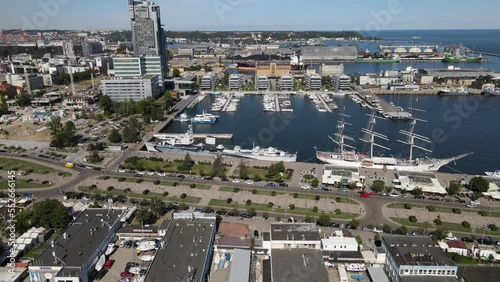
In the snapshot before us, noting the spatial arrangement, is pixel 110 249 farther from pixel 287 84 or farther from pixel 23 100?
pixel 287 84

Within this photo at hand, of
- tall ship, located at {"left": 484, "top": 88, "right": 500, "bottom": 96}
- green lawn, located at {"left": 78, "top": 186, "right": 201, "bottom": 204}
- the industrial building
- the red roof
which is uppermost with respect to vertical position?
the industrial building

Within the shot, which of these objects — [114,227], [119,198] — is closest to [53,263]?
[114,227]

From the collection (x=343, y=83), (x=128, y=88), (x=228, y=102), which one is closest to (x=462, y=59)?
(x=343, y=83)

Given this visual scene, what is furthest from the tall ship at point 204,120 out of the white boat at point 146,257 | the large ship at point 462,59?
the large ship at point 462,59

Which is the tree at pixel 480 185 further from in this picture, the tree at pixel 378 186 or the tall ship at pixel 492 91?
the tall ship at pixel 492 91

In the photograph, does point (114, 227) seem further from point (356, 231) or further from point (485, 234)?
point (485, 234)

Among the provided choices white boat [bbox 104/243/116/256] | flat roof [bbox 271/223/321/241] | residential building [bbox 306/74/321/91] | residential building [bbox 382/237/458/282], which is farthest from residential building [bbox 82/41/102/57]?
residential building [bbox 382/237/458/282]

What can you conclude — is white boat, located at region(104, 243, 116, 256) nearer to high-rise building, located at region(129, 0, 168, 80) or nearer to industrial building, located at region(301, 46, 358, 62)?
high-rise building, located at region(129, 0, 168, 80)
